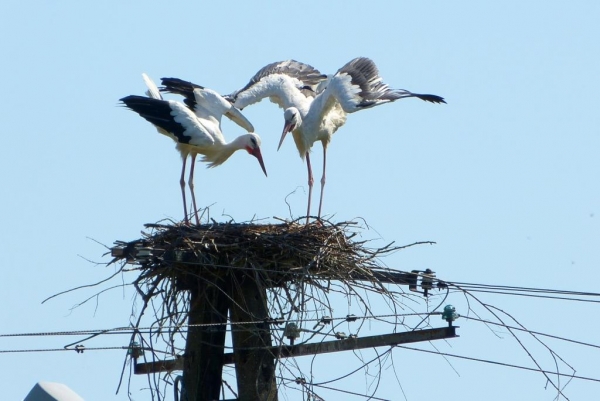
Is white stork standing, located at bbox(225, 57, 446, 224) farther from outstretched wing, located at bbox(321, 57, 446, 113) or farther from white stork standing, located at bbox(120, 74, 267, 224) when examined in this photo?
white stork standing, located at bbox(120, 74, 267, 224)

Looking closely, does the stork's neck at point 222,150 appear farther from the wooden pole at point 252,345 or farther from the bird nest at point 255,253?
the wooden pole at point 252,345

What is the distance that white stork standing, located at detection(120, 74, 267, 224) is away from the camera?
1130cm

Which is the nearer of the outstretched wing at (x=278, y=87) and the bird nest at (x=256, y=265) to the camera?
the bird nest at (x=256, y=265)

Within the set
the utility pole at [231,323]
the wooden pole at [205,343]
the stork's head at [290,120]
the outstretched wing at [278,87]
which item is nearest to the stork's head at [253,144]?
the stork's head at [290,120]

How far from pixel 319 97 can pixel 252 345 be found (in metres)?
4.58

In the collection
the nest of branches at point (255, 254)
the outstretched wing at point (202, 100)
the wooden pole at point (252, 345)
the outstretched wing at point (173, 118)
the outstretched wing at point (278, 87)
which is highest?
the outstretched wing at point (278, 87)

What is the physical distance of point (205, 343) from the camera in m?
7.62

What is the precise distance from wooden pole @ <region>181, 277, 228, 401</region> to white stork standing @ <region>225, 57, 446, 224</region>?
11.9ft

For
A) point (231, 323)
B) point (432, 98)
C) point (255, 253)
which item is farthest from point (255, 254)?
point (432, 98)

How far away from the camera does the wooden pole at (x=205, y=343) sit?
7574 millimetres

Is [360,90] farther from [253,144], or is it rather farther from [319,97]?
[253,144]

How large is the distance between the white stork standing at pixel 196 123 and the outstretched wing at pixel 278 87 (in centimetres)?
28

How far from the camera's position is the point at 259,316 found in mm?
7664

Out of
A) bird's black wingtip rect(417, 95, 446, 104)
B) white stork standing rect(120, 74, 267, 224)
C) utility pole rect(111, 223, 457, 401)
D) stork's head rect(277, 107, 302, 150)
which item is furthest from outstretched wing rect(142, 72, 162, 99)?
utility pole rect(111, 223, 457, 401)
